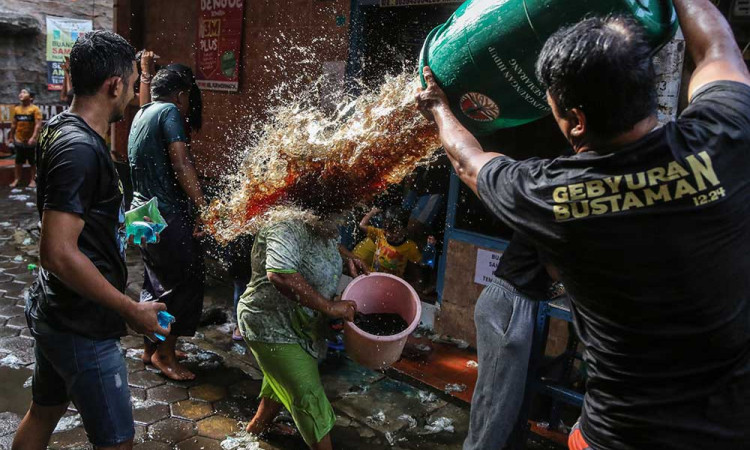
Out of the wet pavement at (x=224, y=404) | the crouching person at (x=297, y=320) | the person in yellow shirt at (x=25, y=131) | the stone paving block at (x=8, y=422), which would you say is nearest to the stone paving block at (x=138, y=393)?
the wet pavement at (x=224, y=404)

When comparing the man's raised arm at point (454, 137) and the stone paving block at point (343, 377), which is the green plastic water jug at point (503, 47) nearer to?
the man's raised arm at point (454, 137)

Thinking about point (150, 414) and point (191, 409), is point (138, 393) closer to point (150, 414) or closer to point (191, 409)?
point (150, 414)

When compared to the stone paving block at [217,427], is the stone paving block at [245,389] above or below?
below

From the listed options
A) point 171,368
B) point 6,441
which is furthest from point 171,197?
point 6,441

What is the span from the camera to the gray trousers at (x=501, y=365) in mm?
3232

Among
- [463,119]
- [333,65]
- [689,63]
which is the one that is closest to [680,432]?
[463,119]

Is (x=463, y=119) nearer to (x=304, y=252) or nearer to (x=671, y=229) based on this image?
(x=671, y=229)

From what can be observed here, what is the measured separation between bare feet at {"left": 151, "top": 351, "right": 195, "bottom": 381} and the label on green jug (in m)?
3.33

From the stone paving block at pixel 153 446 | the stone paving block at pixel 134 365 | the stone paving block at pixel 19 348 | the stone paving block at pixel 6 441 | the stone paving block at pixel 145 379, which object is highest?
the stone paving block at pixel 134 365

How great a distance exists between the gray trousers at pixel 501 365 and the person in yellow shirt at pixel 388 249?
9.10ft

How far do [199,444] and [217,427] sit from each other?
0.73 feet

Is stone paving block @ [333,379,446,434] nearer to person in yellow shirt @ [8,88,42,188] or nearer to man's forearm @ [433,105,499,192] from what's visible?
man's forearm @ [433,105,499,192]

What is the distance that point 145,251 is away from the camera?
455 centimetres

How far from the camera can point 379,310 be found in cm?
362
